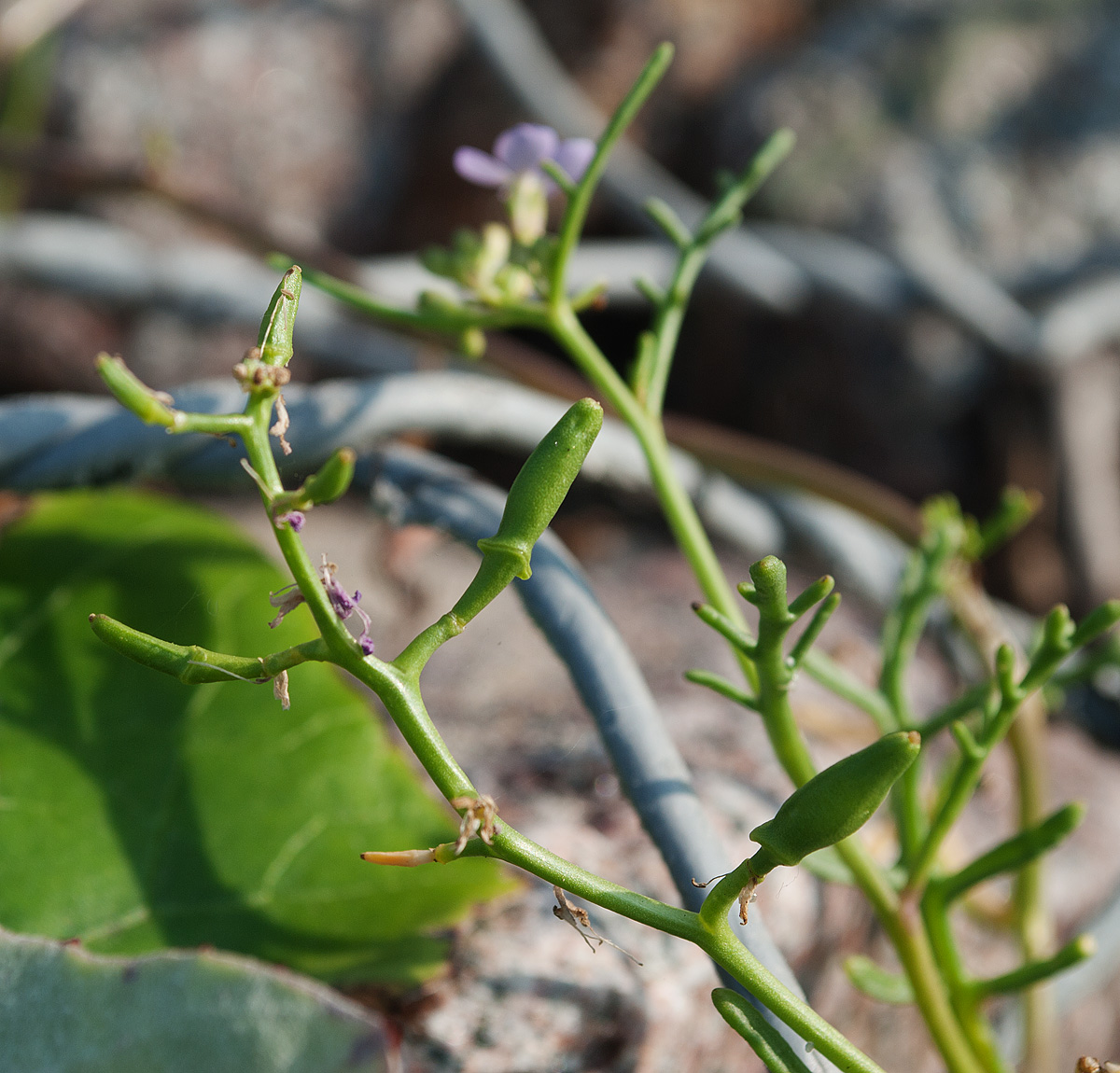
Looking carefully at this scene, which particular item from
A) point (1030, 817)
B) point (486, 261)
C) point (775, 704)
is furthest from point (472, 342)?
point (1030, 817)

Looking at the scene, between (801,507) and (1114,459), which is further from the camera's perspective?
(1114,459)

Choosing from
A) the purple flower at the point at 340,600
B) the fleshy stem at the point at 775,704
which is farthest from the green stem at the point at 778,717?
the purple flower at the point at 340,600

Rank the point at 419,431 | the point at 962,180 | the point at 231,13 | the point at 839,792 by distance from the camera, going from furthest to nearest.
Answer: the point at 231,13 < the point at 962,180 < the point at 419,431 < the point at 839,792

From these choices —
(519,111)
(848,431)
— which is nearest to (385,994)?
(848,431)

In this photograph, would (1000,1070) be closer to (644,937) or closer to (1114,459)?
(644,937)

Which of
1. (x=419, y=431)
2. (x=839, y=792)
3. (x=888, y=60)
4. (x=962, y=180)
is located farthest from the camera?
(x=888, y=60)

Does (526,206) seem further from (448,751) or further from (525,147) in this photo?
(448,751)

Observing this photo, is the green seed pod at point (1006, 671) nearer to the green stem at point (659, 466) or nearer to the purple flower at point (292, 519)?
the green stem at point (659, 466)
